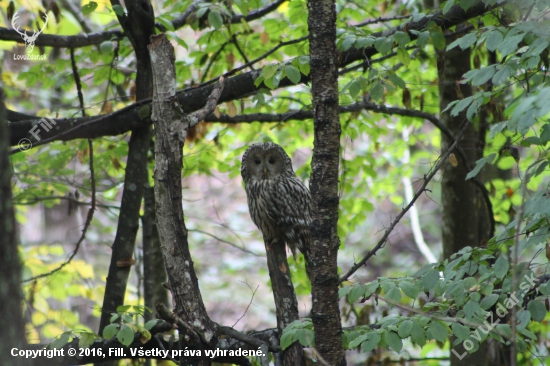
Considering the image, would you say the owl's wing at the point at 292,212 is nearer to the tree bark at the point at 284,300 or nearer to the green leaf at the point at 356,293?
the tree bark at the point at 284,300

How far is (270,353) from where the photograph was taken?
10.2 ft

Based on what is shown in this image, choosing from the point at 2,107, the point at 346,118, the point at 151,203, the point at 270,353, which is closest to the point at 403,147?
the point at 346,118

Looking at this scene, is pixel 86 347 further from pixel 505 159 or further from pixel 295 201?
pixel 505 159

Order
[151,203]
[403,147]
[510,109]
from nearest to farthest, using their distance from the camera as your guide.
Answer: [510,109]
[151,203]
[403,147]

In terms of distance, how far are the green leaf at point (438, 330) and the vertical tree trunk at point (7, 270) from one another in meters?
1.64

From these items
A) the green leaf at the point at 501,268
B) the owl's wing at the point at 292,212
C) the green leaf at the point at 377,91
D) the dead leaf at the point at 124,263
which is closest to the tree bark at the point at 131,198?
the dead leaf at the point at 124,263

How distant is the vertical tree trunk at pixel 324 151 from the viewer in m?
2.32

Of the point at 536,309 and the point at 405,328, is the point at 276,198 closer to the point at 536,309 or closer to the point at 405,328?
the point at 405,328

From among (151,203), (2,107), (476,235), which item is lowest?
(2,107)

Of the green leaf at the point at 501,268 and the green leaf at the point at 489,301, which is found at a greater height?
the green leaf at the point at 501,268

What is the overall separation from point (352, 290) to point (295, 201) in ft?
5.09

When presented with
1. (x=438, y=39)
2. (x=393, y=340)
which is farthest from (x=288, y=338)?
(x=438, y=39)

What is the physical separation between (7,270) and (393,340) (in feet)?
5.25

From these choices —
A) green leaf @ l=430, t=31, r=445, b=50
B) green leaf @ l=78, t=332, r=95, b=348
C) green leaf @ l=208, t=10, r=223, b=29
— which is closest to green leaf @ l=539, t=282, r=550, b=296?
green leaf @ l=430, t=31, r=445, b=50
